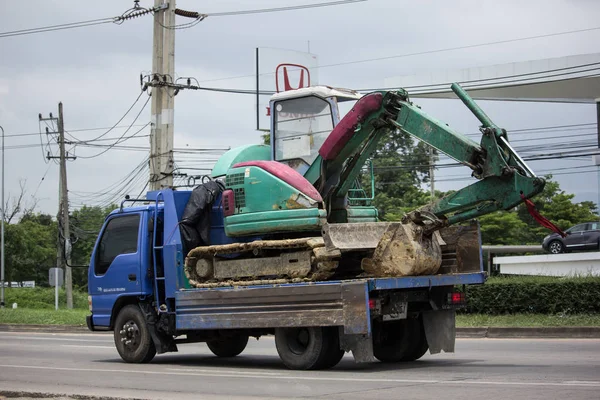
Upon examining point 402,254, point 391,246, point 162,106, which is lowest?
point 402,254

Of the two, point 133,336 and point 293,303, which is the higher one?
point 293,303

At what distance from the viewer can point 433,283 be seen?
12.5 m

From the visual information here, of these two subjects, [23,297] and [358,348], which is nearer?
[358,348]

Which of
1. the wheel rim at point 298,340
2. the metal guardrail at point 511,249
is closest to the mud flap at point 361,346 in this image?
the wheel rim at point 298,340

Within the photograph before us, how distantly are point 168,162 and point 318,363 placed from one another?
1351 centimetres

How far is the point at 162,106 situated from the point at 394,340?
13474 millimetres

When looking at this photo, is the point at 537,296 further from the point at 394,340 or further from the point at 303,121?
the point at 303,121

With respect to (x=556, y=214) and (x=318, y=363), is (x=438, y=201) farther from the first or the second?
(x=556, y=214)

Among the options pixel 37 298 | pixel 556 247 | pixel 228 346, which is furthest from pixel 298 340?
pixel 37 298

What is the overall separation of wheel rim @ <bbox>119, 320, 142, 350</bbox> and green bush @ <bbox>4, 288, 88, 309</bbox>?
131 ft

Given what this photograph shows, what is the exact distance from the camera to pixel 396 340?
44.5 feet

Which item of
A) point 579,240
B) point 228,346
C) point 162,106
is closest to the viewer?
point 228,346

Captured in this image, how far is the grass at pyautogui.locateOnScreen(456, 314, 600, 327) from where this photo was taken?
757 inches

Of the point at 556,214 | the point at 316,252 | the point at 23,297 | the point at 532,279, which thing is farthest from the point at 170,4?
the point at 23,297
